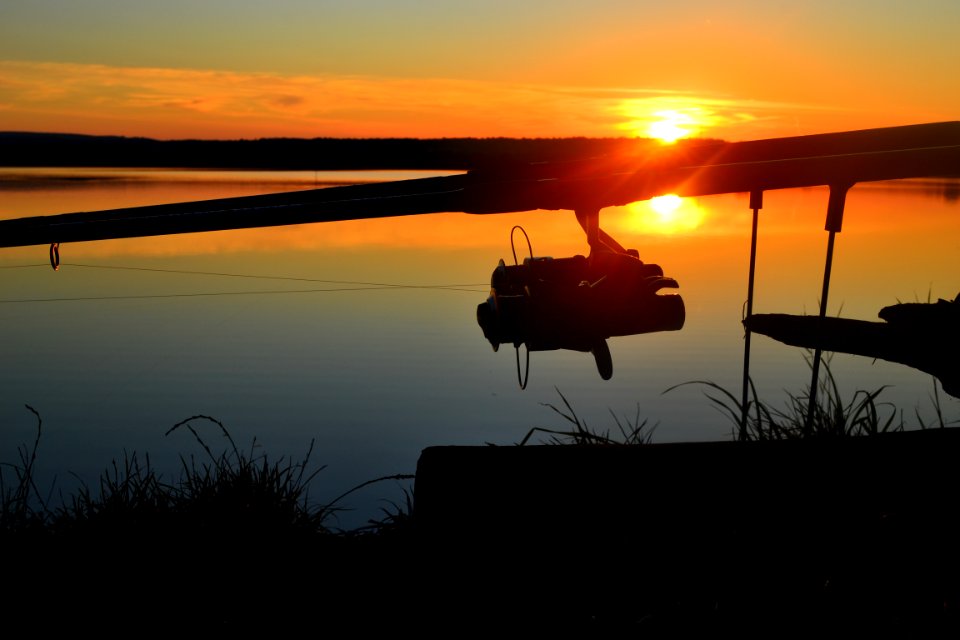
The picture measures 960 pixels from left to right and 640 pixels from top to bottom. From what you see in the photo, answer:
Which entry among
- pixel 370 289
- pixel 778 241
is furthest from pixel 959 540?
pixel 778 241

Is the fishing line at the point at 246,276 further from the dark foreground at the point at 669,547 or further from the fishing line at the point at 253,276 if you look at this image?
the dark foreground at the point at 669,547

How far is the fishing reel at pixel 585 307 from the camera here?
4801 millimetres

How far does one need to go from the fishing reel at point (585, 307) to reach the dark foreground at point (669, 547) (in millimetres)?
553

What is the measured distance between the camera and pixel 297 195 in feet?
13.1

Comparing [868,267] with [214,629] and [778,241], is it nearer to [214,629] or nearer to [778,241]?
[778,241]

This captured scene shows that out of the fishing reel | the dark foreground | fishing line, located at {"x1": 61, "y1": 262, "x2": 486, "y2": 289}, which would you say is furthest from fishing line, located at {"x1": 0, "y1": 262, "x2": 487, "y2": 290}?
the dark foreground

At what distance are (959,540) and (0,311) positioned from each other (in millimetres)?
16292

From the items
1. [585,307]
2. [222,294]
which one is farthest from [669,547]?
[222,294]

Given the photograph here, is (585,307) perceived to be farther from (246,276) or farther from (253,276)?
(246,276)

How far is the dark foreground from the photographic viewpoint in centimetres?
415

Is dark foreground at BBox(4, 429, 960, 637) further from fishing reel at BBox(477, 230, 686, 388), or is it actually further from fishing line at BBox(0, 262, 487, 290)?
fishing line at BBox(0, 262, 487, 290)

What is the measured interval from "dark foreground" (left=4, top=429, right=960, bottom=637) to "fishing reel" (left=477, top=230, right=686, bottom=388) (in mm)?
553

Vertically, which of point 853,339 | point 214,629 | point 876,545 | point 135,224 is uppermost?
point 135,224

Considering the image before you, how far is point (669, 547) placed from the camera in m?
4.42
